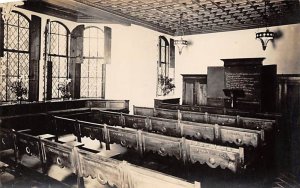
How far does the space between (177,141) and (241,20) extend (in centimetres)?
557

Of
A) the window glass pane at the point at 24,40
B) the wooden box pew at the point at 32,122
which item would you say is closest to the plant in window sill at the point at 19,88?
the wooden box pew at the point at 32,122

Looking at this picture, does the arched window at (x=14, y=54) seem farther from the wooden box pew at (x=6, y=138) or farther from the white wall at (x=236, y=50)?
the white wall at (x=236, y=50)

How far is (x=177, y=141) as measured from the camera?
277 centimetres

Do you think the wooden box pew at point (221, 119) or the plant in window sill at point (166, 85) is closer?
the wooden box pew at point (221, 119)

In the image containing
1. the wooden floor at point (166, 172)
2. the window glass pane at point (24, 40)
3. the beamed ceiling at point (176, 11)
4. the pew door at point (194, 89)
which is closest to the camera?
the wooden floor at point (166, 172)

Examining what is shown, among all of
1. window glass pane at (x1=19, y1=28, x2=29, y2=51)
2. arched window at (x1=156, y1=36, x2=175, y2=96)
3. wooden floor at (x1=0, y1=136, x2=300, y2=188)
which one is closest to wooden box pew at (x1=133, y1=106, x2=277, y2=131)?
wooden floor at (x1=0, y1=136, x2=300, y2=188)

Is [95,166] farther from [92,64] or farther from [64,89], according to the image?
[92,64]

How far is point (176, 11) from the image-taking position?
6070mm

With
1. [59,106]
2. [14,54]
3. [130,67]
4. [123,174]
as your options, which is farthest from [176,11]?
[123,174]

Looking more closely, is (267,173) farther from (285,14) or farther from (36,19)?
(36,19)

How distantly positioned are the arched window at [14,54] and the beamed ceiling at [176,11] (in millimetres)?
461

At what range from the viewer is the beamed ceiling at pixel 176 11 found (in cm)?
528

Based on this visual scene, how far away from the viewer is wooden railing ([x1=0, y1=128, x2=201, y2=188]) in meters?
1.74

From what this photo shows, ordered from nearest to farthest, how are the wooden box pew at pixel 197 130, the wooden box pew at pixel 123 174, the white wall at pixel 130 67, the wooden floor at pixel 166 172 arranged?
the wooden box pew at pixel 123 174 → the wooden floor at pixel 166 172 → the wooden box pew at pixel 197 130 → the white wall at pixel 130 67
